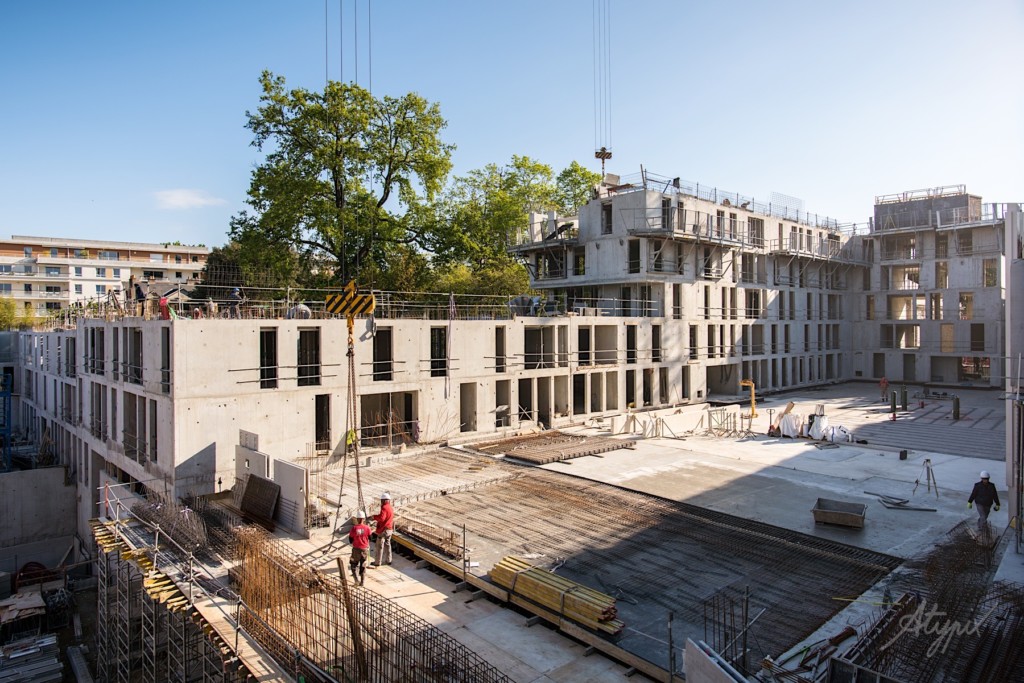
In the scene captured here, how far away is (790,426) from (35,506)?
33.1 m

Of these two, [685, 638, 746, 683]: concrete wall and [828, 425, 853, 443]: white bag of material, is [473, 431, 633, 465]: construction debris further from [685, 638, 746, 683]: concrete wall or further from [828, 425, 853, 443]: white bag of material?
[685, 638, 746, 683]: concrete wall

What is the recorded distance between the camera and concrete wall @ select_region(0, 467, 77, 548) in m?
28.2

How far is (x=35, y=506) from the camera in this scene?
93.5 feet

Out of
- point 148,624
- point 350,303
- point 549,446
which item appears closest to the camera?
point 148,624

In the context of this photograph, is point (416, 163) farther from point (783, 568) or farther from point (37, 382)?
point (783, 568)

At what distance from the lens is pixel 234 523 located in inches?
624

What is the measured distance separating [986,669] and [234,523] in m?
15.0

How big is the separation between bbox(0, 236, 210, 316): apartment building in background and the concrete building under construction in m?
24.3

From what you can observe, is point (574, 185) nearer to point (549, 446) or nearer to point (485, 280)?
point (485, 280)

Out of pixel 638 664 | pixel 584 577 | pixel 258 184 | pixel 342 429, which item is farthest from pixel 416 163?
pixel 638 664

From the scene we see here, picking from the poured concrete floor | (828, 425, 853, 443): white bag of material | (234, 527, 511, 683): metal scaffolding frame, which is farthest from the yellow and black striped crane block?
(828, 425, 853, 443): white bag of material

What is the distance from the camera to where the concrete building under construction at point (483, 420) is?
11133mm

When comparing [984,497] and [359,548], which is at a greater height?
[984,497]
